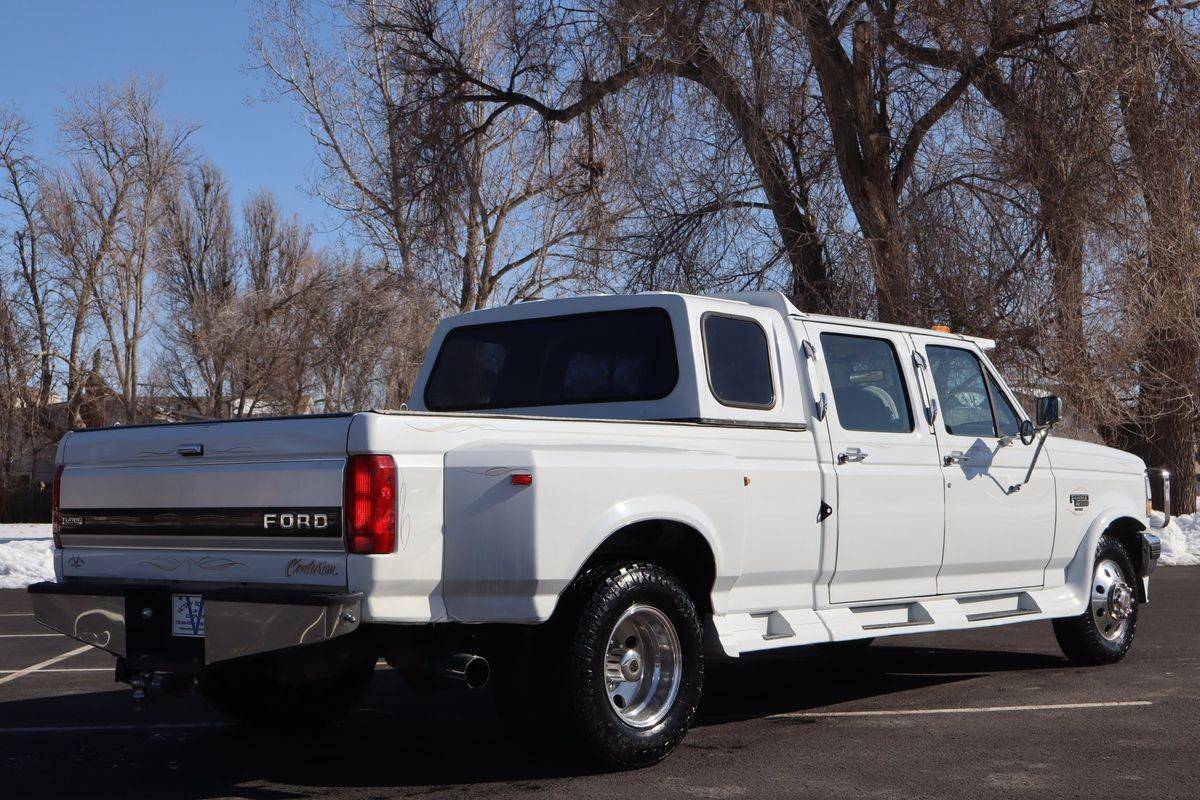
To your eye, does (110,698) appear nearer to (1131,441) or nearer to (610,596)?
(610,596)

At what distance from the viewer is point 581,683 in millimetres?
5645

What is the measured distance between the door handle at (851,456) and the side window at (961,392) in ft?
3.02

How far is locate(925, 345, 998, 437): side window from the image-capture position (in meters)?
8.09

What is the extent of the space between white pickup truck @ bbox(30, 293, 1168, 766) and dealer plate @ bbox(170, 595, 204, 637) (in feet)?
0.04

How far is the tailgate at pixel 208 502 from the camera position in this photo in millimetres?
5309

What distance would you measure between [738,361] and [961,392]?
6.15 ft

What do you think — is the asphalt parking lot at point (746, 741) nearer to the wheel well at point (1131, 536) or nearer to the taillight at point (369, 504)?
the wheel well at point (1131, 536)

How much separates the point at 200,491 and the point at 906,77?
42.2 ft

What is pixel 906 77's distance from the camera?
16.7 metres

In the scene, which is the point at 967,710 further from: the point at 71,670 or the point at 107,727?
the point at 71,670

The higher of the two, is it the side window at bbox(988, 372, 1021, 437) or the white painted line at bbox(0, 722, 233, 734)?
the side window at bbox(988, 372, 1021, 437)

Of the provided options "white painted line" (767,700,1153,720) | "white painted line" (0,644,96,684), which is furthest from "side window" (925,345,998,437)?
"white painted line" (0,644,96,684)

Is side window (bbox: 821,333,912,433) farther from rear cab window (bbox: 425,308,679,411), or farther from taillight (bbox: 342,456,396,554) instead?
taillight (bbox: 342,456,396,554)

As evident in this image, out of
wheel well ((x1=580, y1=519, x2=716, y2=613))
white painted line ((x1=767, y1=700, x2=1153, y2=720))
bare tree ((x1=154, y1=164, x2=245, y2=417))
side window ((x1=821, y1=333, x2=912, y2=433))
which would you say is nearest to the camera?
wheel well ((x1=580, y1=519, x2=716, y2=613))
